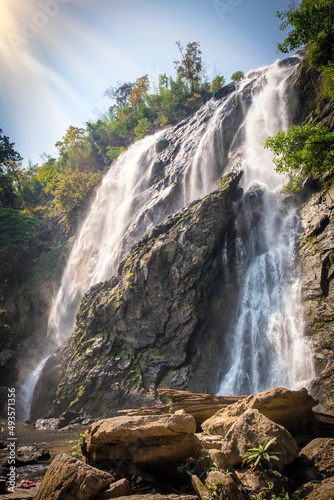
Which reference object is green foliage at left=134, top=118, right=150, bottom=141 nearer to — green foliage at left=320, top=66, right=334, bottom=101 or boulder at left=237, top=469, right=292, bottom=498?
green foliage at left=320, top=66, right=334, bottom=101

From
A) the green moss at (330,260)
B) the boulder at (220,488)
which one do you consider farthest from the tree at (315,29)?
the boulder at (220,488)

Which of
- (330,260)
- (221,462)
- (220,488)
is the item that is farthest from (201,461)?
(330,260)

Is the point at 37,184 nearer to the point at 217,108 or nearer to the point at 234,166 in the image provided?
the point at 217,108

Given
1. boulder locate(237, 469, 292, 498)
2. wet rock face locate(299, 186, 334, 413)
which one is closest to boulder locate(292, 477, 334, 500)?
boulder locate(237, 469, 292, 498)

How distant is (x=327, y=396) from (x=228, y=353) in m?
5.50

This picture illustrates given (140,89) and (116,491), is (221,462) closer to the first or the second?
(116,491)

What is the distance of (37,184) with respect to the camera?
2175 inches

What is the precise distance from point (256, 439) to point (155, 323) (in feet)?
44.9

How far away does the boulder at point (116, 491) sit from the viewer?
352cm

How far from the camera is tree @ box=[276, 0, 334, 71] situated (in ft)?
44.4

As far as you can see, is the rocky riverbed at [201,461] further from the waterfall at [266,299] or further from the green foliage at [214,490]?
the waterfall at [266,299]

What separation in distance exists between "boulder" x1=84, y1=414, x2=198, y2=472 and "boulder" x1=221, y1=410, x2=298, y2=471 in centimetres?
64

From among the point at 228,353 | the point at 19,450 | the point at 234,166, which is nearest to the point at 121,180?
the point at 234,166

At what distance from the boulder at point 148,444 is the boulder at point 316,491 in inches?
62.9
